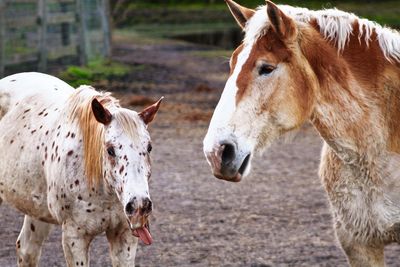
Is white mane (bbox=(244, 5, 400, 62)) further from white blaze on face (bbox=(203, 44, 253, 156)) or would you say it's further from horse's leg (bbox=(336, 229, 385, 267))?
horse's leg (bbox=(336, 229, 385, 267))

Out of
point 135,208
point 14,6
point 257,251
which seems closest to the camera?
point 135,208

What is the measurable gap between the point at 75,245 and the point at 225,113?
5.15 feet

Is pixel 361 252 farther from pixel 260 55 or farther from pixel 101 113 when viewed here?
pixel 101 113

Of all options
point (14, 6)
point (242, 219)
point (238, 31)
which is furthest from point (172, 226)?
point (238, 31)

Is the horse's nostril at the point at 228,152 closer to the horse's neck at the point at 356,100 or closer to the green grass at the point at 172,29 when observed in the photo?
the horse's neck at the point at 356,100

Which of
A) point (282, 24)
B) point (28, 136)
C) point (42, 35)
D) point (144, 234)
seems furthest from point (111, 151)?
point (42, 35)

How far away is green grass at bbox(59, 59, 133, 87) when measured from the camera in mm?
15643

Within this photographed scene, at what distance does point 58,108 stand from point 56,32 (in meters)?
11.0

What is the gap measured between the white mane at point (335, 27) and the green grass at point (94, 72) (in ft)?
32.0

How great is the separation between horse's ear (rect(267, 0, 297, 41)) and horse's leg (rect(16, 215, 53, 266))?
2606 millimetres


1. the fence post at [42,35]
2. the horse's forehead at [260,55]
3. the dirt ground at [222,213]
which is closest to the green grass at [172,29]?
the fence post at [42,35]

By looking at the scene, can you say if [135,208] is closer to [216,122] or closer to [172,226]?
[216,122]

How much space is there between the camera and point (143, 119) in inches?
217

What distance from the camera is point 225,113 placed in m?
4.36
